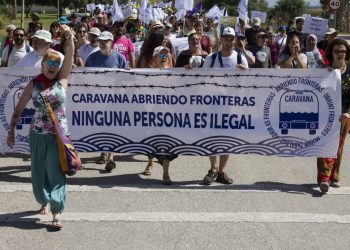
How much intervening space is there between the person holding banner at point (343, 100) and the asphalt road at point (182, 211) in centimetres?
23

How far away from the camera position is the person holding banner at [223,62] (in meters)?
7.91

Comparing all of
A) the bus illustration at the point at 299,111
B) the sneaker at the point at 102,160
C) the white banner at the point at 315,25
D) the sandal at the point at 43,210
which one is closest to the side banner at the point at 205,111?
the bus illustration at the point at 299,111

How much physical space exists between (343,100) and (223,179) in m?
1.78

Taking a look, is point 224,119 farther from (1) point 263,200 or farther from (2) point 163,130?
(1) point 263,200

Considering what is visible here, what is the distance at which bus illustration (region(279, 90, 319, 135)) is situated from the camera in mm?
7793

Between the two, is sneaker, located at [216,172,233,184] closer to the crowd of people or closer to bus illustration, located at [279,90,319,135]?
the crowd of people

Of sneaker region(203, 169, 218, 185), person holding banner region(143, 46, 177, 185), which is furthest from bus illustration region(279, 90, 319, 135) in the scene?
person holding banner region(143, 46, 177, 185)

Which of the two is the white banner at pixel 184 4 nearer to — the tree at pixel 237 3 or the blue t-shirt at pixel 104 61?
the blue t-shirt at pixel 104 61

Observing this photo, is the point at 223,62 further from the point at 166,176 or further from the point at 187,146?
the point at 166,176

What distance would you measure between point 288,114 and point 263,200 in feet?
4.23

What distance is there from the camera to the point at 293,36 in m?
8.90

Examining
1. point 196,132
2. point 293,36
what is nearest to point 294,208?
point 196,132

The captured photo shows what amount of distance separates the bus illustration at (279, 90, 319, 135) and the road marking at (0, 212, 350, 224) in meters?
1.55

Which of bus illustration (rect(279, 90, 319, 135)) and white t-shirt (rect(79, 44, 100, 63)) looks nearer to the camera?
bus illustration (rect(279, 90, 319, 135))
